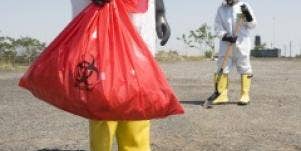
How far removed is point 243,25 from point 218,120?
2668 millimetres

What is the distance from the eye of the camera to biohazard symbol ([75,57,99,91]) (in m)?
3.15

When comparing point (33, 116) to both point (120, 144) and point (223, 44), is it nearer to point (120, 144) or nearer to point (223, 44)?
point (223, 44)

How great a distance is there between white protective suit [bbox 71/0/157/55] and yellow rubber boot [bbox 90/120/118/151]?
19.9 inches

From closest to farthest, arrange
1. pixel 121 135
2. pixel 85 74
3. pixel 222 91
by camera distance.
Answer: pixel 85 74, pixel 121 135, pixel 222 91

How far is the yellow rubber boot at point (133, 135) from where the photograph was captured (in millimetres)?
3719

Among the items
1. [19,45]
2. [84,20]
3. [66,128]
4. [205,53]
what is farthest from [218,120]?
[205,53]

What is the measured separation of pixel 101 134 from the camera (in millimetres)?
3641

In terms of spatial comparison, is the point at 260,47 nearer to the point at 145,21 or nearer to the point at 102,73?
the point at 145,21

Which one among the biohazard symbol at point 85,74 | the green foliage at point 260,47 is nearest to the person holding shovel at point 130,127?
the biohazard symbol at point 85,74

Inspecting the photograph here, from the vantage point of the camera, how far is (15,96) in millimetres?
10531

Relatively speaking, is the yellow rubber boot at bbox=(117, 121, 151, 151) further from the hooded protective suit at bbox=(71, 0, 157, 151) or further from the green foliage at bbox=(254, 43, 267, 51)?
the green foliage at bbox=(254, 43, 267, 51)

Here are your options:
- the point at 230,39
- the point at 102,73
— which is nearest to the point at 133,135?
the point at 102,73

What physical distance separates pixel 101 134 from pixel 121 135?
171 millimetres

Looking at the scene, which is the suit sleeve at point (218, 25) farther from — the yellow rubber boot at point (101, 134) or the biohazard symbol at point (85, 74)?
the biohazard symbol at point (85, 74)
